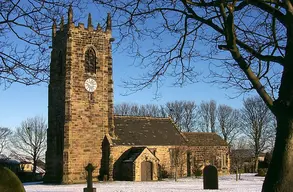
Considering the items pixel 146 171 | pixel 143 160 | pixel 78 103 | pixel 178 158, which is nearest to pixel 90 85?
pixel 78 103

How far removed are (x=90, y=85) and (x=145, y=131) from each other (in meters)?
8.80

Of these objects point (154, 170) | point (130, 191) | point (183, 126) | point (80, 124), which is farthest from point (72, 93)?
point (183, 126)

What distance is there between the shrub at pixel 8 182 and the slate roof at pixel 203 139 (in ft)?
135

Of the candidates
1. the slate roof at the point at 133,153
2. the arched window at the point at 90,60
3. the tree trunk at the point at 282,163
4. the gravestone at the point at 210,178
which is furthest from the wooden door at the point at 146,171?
the tree trunk at the point at 282,163

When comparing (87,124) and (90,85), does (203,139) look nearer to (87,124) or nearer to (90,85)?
(87,124)

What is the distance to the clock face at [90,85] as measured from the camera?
3914cm

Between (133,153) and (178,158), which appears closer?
(133,153)

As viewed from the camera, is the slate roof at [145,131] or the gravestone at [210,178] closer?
the gravestone at [210,178]

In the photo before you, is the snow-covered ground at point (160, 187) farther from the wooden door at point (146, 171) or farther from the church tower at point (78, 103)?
the wooden door at point (146, 171)

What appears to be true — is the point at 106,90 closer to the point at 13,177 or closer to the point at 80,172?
the point at 80,172

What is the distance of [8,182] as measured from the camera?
6703 millimetres

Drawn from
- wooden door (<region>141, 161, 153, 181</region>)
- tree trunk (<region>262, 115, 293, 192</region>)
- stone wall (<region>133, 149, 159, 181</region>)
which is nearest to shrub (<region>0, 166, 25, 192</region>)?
tree trunk (<region>262, 115, 293, 192</region>)

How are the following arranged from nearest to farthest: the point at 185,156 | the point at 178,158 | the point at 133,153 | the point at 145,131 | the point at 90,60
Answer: the point at 90,60 → the point at 133,153 → the point at 178,158 → the point at 145,131 → the point at 185,156

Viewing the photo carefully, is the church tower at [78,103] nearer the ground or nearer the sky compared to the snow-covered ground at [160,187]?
nearer the sky
